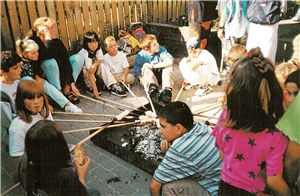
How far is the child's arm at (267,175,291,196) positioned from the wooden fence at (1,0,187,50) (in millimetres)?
6851

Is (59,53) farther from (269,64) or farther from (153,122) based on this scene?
(269,64)

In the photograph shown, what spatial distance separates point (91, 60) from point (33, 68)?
1.36 metres

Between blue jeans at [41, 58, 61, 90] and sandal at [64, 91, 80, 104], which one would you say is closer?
blue jeans at [41, 58, 61, 90]

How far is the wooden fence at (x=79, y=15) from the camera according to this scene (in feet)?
24.2

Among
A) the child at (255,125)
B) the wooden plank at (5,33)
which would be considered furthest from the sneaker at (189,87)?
the child at (255,125)

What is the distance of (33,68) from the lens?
5832 millimetres

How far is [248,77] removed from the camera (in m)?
2.22

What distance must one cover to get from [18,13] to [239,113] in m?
6.75

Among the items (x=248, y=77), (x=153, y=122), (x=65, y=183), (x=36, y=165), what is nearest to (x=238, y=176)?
(x=248, y=77)

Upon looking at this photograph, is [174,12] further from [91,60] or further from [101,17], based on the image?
[91,60]

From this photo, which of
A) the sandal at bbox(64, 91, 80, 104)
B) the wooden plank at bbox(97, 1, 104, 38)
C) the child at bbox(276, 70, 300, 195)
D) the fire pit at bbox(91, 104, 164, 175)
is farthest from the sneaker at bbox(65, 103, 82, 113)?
the child at bbox(276, 70, 300, 195)

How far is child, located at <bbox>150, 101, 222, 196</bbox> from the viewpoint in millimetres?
2828

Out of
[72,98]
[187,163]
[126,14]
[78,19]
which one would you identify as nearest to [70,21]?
Result: [78,19]

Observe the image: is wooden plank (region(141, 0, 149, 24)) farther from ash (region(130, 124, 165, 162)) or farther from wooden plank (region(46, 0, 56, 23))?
ash (region(130, 124, 165, 162))
